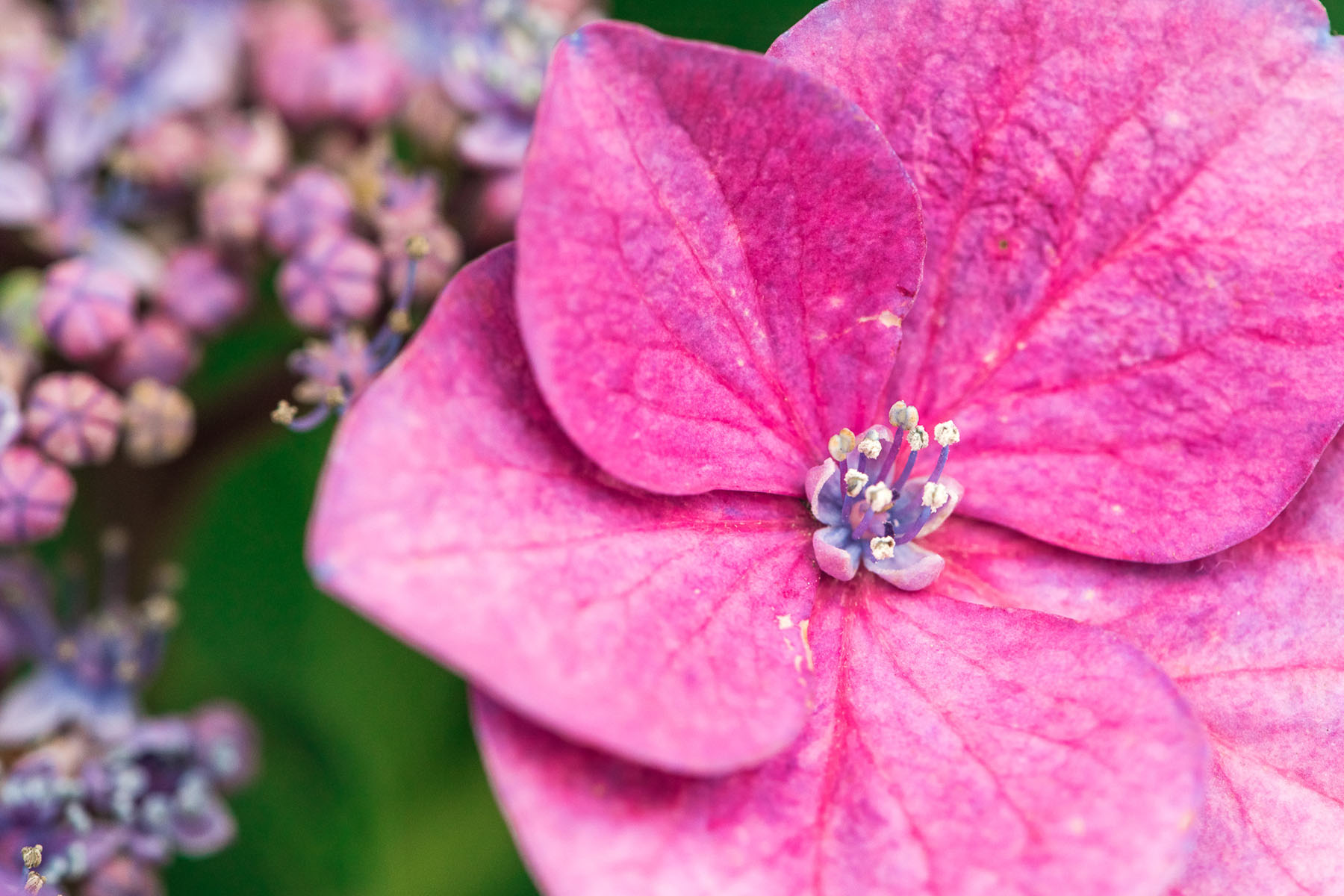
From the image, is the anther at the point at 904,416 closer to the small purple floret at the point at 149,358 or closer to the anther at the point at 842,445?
the anther at the point at 842,445

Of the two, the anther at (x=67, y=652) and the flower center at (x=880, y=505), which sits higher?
the flower center at (x=880, y=505)

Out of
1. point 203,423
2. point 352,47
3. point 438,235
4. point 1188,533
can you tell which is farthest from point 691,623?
point 352,47

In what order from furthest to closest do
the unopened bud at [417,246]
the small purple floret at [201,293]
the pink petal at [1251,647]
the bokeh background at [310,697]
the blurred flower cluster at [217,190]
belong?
the bokeh background at [310,697], the small purple floret at [201,293], the blurred flower cluster at [217,190], the unopened bud at [417,246], the pink petal at [1251,647]

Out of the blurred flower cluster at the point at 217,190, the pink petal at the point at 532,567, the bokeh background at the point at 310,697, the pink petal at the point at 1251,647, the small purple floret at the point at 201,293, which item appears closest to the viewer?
the pink petal at the point at 532,567

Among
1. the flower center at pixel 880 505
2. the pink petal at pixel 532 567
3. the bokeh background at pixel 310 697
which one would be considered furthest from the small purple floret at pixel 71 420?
the flower center at pixel 880 505

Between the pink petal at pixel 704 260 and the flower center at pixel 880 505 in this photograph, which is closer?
the pink petal at pixel 704 260

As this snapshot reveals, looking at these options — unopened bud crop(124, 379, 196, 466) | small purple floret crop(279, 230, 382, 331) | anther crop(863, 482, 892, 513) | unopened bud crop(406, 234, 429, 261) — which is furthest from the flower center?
unopened bud crop(124, 379, 196, 466)
